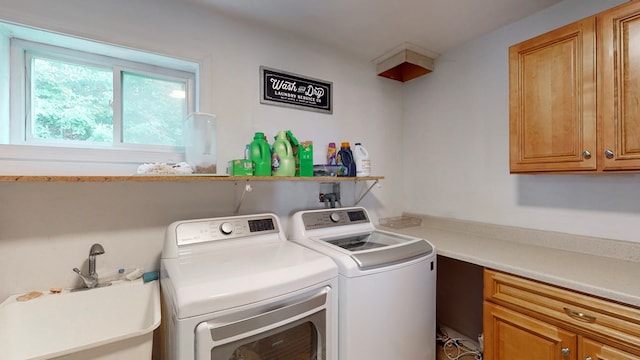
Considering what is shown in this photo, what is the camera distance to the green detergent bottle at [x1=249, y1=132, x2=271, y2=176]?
160 centimetres

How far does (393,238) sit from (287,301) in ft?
3.03

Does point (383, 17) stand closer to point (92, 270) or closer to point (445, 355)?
point (92, 270)

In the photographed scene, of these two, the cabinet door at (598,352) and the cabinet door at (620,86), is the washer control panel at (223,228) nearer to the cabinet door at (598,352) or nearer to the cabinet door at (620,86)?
the cabinet door at (598,352)

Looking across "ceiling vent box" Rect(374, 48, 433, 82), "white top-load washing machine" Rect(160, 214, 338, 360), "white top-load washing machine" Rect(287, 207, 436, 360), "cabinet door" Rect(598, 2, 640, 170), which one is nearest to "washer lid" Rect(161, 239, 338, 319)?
"white top-load washing machine" Rect(160, 214, 338, 360)

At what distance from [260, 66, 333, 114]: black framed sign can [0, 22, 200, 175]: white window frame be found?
493 mm

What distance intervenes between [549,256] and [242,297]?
1.56 meters

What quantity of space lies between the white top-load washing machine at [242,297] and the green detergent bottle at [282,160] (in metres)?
0.42

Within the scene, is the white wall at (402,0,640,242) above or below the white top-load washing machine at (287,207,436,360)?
above

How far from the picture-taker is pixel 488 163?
2.00 meters

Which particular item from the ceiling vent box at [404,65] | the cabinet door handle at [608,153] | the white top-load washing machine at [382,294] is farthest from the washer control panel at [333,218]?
the cabinet door handle at [608,153]

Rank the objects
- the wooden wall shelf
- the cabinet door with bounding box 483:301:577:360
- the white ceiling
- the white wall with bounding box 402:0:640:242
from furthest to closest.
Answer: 1. the white ceiling
2. the white wall with bounding box 402:0:640:242
3. the cabinet door with bounding box 483:301:577:360
4. the wooden wall shelf

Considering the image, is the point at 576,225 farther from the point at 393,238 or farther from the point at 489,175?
the point at 393,238

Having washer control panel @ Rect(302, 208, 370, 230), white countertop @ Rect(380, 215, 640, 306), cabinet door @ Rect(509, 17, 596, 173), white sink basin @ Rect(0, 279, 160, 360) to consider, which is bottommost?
white sink basin @ Rect(0, 279, 160, 360)

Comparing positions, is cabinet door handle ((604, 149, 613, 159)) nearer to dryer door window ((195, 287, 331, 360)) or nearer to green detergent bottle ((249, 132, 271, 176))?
dryer door window ((195, 287, 331, 360))
